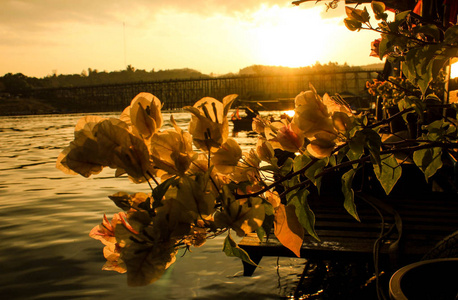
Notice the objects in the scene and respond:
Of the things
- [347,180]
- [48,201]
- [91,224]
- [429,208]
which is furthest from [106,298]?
[48,201]

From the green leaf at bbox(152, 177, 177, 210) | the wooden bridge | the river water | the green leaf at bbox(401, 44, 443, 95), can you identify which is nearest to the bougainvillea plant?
the green leaf at bbox(152, 177, 177, 210)

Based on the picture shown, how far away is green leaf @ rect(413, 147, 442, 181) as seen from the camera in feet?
2.88

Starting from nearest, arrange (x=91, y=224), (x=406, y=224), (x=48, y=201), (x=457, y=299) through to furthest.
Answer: (x=457, y=299), (x=406, y=224), (x=91, y=224), (x=48, y=201)

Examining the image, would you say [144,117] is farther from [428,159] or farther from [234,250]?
[428,159]

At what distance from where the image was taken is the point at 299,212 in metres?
0.66

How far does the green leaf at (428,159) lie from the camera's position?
→ 88 cm

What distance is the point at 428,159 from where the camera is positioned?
877 millimetres

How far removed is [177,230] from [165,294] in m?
3.17

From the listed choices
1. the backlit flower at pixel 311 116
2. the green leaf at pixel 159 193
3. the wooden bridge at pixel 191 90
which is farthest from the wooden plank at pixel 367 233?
the wooden bridge at pixel 191 90

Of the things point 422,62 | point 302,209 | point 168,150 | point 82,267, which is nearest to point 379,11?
point 422,62

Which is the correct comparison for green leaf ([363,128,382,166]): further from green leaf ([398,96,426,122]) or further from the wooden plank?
the wooden plank

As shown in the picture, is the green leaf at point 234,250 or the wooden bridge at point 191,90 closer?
the green leaf at point 234,250

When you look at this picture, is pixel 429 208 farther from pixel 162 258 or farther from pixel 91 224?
pixel 91 224

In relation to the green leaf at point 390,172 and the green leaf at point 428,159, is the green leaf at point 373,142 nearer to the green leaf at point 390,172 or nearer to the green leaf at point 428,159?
the green leaf at point 390,172
